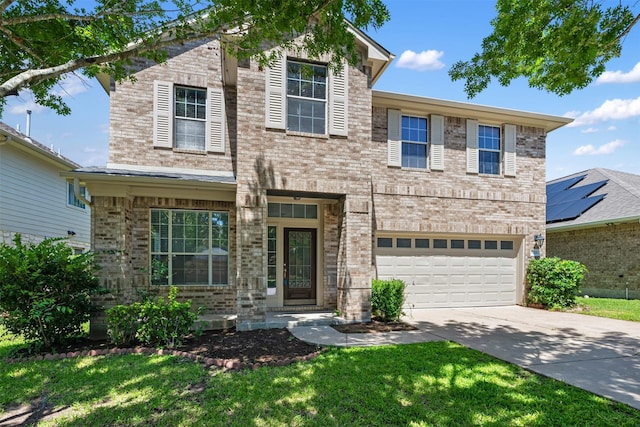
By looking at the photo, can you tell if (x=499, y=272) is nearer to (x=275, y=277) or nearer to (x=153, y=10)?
(x=275, y=277)

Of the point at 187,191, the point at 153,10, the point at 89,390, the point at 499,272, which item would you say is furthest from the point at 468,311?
the point at 153,10

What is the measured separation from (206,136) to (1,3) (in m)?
5.57

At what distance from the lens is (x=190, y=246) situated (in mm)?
9008

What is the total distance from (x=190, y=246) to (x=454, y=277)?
7901mm

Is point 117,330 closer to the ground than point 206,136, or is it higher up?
closer to the ground

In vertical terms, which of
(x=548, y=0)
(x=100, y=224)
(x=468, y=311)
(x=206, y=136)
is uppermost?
(x=548, y=0)

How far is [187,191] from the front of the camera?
8.42m

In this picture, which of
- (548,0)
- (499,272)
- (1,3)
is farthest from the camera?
(499,272)

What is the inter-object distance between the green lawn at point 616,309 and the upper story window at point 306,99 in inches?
364

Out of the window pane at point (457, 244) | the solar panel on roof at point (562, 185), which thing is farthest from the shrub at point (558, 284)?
the solar panel on roof at point (562, 185)

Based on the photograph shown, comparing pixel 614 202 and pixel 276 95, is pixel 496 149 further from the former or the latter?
pixel 276 95

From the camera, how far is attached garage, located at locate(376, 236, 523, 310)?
1062 centimetres

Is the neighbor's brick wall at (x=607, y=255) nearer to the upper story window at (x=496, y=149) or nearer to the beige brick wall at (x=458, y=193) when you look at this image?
the beige brick wall at (x=458, y=193)

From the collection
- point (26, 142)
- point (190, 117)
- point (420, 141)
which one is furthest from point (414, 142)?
point (26, 142)
